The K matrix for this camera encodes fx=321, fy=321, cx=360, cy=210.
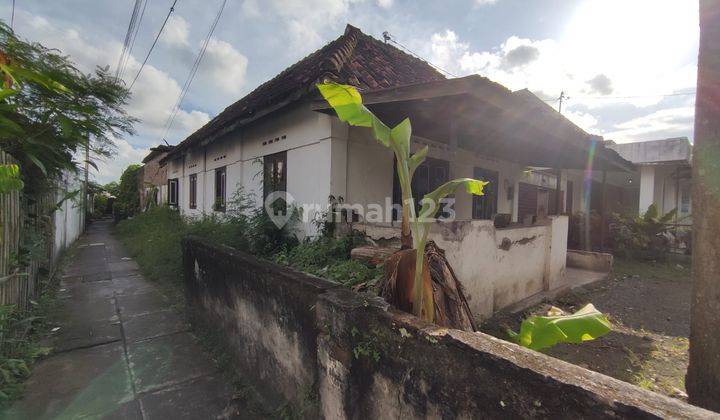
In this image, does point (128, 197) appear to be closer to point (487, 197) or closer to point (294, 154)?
point (294, 154)

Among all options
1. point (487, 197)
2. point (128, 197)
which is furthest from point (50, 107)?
point (128, 197)

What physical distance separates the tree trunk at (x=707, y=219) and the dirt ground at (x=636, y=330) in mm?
1323

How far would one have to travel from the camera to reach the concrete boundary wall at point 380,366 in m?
1.08

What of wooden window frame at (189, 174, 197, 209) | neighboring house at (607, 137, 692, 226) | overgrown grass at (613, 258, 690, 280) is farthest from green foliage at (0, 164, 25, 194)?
neighboring house at (607, 137, 692, 226)

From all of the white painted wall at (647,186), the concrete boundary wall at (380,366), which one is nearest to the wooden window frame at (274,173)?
the concrete boundary wall at (380,366)

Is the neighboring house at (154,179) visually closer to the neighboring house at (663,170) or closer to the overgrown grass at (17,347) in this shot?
the overgrown grass at (17,347)

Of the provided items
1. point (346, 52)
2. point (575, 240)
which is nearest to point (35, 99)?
point (346, 52)

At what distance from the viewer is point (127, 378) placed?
3273 mm

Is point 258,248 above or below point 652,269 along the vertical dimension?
above

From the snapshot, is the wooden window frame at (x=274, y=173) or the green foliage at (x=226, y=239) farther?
the wooden window frame at (x=274, y=173)

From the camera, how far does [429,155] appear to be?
6.25 meters

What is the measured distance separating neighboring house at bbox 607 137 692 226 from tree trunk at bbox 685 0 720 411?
450 inches

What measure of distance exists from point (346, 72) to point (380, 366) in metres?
4.45

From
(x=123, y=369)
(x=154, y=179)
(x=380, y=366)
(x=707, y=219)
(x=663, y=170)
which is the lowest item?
(x=123, y=369)
